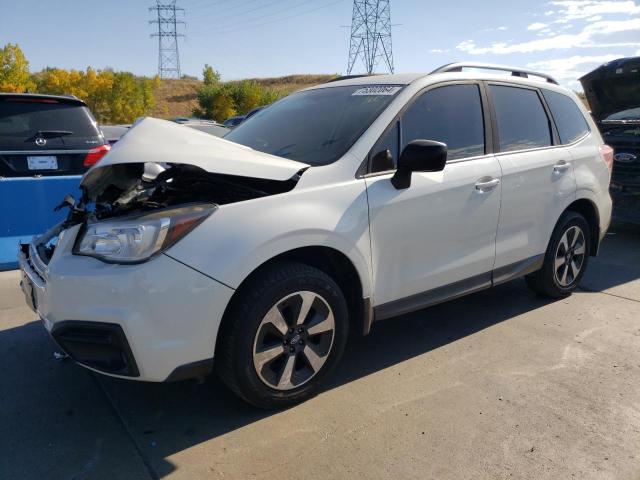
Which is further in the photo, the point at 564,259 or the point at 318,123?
the point at 564,259

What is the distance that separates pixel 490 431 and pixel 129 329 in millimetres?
1825

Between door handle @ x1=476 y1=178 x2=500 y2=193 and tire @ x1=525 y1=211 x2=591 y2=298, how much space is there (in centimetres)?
97

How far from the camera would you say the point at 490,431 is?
2.70 metres

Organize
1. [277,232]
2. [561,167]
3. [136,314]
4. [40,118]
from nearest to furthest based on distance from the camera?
[136,314] < [277,232] < [561,167] < [40,118]

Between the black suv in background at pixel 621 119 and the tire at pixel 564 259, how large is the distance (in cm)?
267

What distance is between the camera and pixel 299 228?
270 centimetres

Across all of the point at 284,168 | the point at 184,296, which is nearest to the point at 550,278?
the point at 284,168

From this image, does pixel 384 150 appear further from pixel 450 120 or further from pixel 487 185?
pixel 487 185

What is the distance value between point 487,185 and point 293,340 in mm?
1717

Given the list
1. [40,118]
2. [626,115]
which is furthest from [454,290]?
[626,115]

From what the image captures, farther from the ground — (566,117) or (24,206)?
(566,117)

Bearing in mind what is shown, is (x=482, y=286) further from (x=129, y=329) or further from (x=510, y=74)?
(x=129, y=329)

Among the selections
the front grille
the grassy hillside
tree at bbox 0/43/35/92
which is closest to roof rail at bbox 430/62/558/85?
the front grille

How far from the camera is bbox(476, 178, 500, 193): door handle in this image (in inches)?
138
